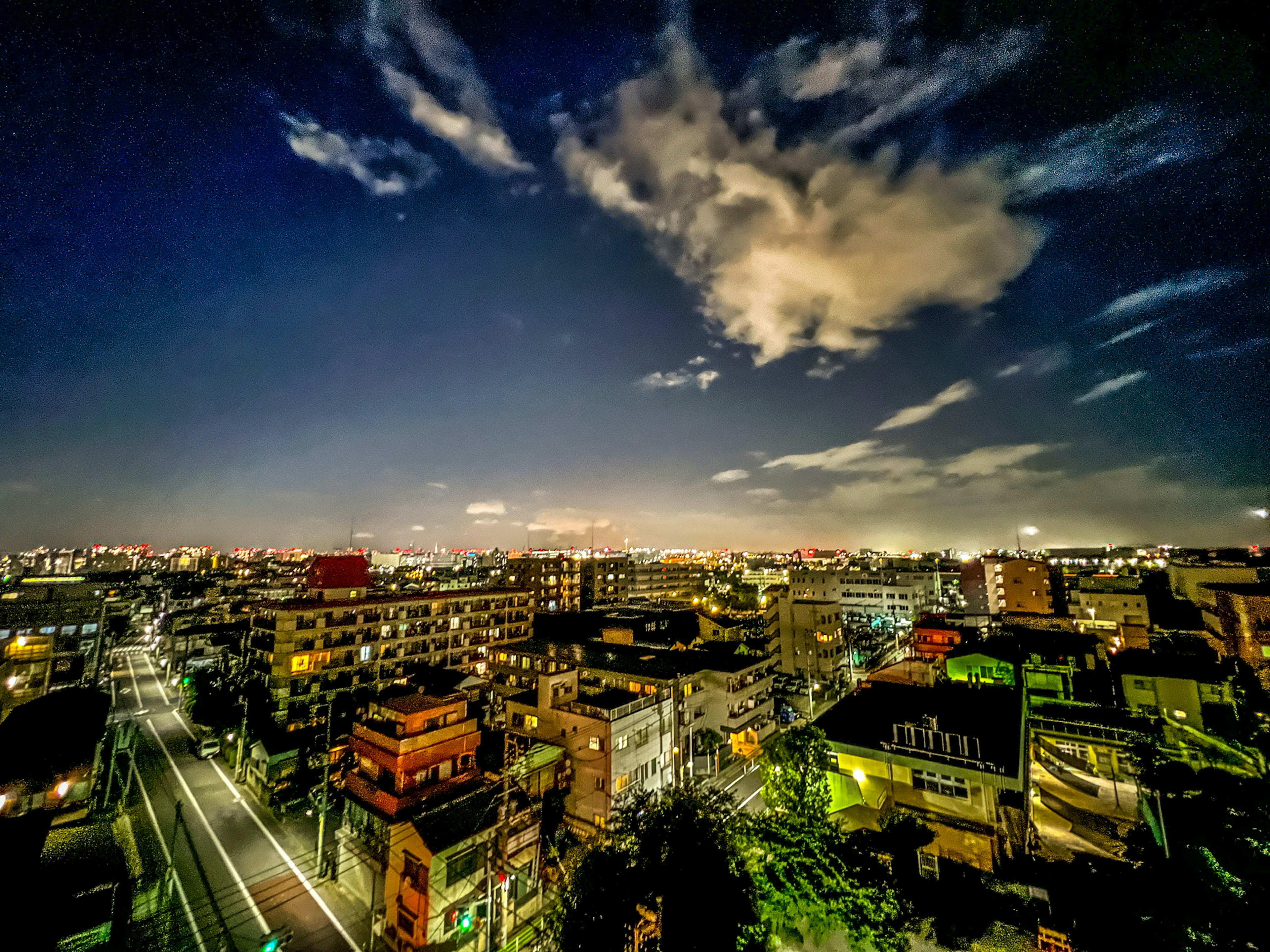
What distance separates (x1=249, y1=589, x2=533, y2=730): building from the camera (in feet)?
163

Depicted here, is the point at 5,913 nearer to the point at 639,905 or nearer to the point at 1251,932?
the point at 639,905

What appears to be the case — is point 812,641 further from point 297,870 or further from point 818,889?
point 297,870

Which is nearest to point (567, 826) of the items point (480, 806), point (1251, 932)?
point (480, 806)

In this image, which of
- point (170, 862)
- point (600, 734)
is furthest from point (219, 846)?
point (600, 734)

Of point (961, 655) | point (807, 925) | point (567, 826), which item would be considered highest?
point (961, 655)

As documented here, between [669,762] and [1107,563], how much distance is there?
178 meters

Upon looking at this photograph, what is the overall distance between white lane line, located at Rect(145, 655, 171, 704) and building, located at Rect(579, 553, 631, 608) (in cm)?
6480

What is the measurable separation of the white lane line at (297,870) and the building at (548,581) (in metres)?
56.9

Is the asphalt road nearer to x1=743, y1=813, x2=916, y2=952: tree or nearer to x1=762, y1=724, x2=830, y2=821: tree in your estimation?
x1=743, y1=813, x2=916, y2=952: tree

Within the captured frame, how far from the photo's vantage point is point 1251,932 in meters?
12.5

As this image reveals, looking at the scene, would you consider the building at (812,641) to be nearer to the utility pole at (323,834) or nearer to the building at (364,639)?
the building at (364,639)

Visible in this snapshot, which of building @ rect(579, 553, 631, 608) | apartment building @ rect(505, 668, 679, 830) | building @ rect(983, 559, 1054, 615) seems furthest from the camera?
building @ rect(579, 553, 631, 608)

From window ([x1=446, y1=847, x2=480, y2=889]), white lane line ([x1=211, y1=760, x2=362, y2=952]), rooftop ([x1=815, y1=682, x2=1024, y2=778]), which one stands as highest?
rooftop ([x1=815, y1=682, x2=1024, y2=778])

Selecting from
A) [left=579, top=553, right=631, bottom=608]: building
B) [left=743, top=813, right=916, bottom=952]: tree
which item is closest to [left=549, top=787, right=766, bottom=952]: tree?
[left=743, top=813, right=916, bottom=952]: tree
